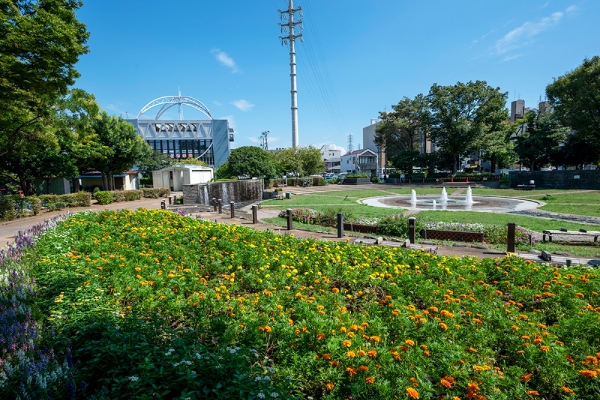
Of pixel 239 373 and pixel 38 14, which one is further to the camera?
pixel 38 14

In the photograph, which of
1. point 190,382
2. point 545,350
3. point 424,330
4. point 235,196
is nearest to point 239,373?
point 190,382

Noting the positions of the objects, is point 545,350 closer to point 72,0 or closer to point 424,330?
point 424,330

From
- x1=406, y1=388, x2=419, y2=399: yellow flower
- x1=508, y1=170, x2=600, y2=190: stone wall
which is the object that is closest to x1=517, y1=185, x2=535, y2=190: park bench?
x1=508, y1=170, x2=600, y2=190: stone wall

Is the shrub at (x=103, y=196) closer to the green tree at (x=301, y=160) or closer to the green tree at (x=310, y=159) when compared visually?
the green tree at (x=301, y=160)

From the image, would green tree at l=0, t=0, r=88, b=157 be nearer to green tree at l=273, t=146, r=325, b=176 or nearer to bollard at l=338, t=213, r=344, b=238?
bollard at l=338, t=213, r=344, b=238

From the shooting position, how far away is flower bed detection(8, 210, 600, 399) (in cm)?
275

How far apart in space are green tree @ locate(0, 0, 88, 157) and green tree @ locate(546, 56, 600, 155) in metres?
45.4

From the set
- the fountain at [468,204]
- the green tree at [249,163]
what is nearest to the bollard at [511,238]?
the fountain at [468,204]

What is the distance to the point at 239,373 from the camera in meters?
2.48

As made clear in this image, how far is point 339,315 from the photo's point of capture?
12.4 ft

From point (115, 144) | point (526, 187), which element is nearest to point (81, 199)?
point (115, 144)

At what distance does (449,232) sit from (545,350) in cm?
816

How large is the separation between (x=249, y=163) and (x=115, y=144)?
1310cm

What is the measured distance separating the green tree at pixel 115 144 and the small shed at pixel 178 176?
374cm
